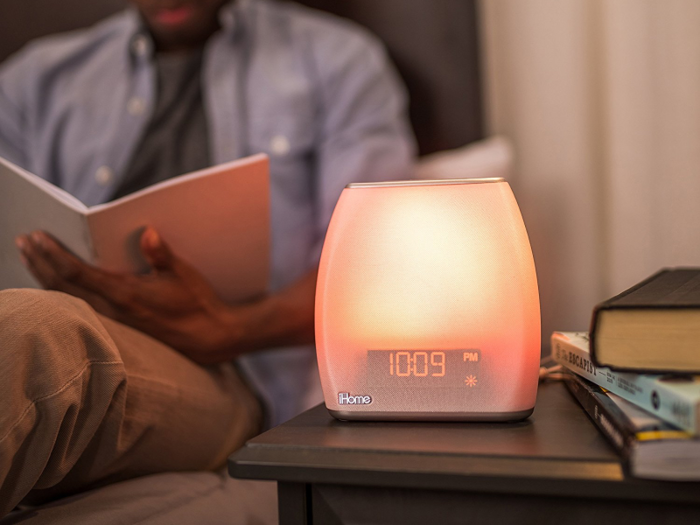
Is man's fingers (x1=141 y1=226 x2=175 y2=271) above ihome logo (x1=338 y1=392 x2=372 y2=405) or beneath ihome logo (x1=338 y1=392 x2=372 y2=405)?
above

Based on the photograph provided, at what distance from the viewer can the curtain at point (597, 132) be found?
104 centimetres

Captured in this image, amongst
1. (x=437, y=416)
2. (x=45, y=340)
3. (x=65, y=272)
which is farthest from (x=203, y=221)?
(x=437, y=416)

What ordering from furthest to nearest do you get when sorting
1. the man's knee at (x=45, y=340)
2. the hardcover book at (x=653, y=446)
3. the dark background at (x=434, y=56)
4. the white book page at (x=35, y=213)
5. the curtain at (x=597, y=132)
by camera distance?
1. the dark background at (x=434, y=56)
2. the curtain at (x=597, y=132)
3. the white book page at (x=35, y=213)
4. the man's knee at (x=45, y=340)
5. the hardcover book at (x=653, y=446)

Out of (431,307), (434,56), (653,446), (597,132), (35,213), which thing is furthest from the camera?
(434,56)

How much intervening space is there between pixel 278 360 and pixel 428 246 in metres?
0.73

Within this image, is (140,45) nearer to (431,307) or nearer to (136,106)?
(136,106)

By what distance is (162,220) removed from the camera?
0.74 metres

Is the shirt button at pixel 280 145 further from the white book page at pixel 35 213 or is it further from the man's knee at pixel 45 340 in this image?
the man's knee at pixel 45 340

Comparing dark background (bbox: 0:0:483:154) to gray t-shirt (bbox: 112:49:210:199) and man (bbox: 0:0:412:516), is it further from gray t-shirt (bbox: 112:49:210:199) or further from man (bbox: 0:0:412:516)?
gray t-shirt (bbox: 112:49:210:199)

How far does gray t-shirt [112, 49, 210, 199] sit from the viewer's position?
1.22 metres

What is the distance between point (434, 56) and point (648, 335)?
0.98 m

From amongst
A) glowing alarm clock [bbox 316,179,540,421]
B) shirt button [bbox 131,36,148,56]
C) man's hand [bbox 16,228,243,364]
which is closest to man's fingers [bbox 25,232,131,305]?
man's hand [bbox 16,228,243,364]

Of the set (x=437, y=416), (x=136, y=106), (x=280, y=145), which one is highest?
(x=136, y=106)

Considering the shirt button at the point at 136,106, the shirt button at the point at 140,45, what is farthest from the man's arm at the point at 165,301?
the shirt button at the point at 140,45
